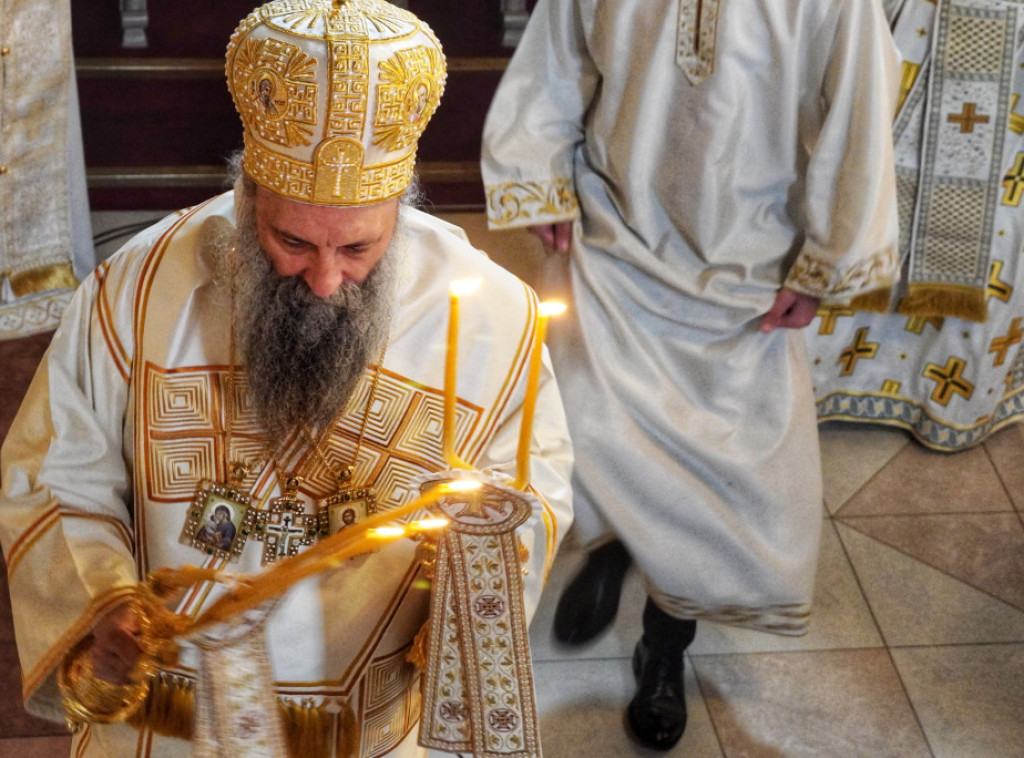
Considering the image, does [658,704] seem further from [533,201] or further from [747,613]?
[533,201]

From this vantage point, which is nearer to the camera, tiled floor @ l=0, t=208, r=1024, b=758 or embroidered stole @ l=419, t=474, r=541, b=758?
embroidered stole @ l=419, t=474, r=541, b=758

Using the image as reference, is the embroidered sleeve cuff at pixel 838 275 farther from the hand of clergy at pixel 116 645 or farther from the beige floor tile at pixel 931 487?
the hand of clergy at pixel 116 645

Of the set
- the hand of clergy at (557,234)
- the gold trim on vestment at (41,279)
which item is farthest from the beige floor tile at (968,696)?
the gold trim on vestment at (41,279)

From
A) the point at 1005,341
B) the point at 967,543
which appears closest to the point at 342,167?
the point at 967,543

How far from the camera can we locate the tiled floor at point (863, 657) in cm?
383

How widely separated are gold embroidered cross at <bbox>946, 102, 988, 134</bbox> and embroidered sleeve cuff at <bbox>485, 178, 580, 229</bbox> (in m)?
1.57

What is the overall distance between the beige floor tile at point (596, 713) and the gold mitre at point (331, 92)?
6.63 ft

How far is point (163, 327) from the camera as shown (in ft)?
8.02

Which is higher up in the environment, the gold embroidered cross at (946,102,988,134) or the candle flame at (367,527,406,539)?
the candle flame at (367,527,406,539)

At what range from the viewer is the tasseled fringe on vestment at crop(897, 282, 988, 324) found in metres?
4.62

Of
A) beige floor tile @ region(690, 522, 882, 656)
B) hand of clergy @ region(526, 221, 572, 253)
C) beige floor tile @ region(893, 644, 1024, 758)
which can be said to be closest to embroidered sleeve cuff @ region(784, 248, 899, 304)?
hand of clergy @ region(526, 221, 572, 253)

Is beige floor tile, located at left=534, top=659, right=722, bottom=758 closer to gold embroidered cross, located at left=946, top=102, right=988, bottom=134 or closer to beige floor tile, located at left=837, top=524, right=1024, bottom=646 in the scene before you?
beige floor tile, located at left=837, top=524, right=1024, bottom=646

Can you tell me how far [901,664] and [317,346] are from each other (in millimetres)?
2510

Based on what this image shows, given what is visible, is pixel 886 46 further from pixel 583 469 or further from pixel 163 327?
pixel 163 327
